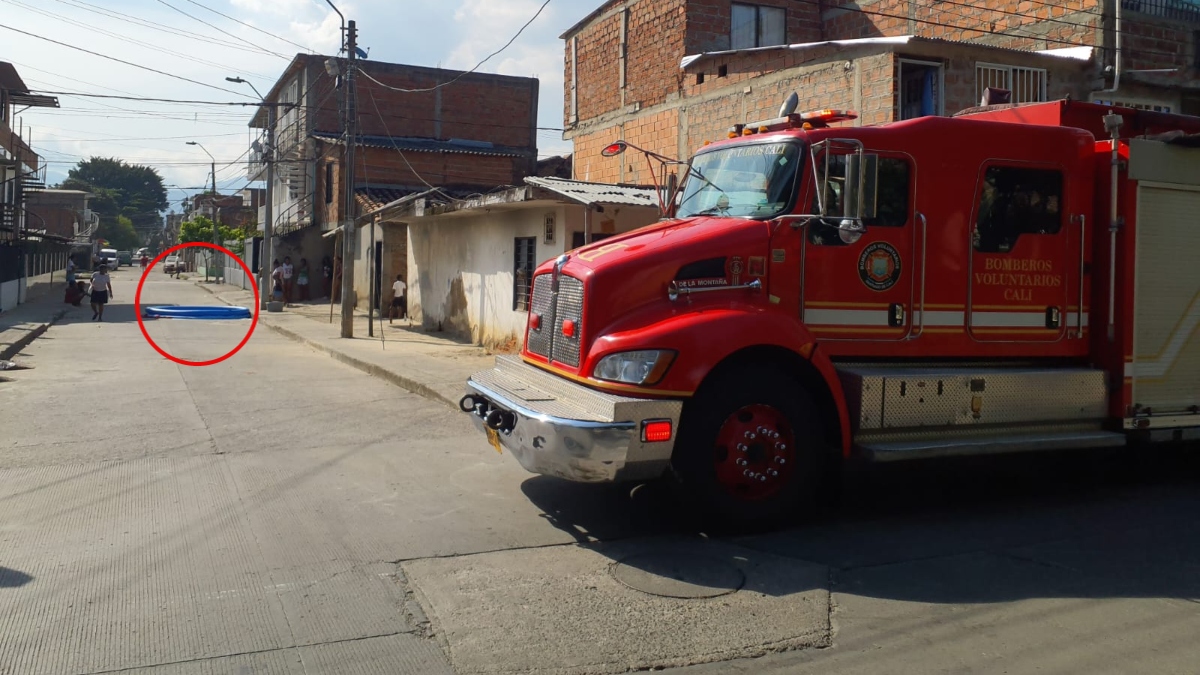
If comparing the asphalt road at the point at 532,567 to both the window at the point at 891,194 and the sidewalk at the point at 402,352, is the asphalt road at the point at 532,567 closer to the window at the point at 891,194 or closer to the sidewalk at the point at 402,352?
the window at the point at 891,194

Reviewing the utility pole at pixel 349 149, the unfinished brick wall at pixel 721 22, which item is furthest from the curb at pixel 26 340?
the unfinished brick wall at pixel 721 22

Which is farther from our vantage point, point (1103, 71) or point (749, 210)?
point (1103, 71)

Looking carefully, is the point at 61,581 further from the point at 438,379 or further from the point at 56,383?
the point at 56,383

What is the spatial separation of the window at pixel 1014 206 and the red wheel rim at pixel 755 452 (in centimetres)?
217

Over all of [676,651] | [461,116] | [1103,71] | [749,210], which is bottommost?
[676,651]

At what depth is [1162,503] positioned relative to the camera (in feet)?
25.8

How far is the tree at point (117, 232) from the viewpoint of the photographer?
4065 inches

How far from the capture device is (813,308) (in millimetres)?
6895

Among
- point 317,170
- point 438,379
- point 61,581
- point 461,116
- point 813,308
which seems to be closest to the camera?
point 61,581

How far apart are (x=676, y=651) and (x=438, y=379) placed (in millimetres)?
9461

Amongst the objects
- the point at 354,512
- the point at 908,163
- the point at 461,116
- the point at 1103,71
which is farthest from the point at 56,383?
the point at 461,116

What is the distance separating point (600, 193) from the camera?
567 inches

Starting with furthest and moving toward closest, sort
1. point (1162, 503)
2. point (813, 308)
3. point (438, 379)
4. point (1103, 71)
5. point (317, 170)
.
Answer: point (317, 170), point (1103, 71), point (438, 379), point (1162, 503), point (813, 308)

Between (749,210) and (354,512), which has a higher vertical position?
(749,210)
